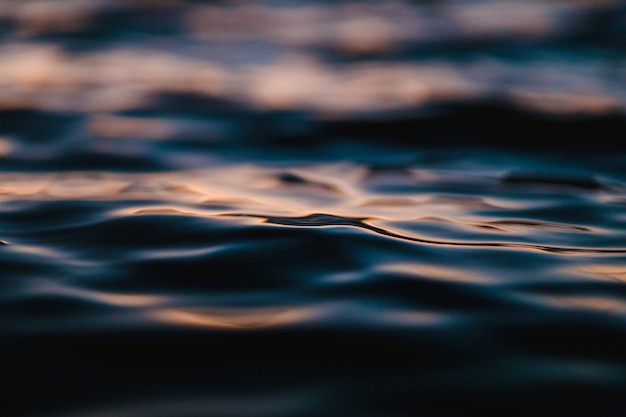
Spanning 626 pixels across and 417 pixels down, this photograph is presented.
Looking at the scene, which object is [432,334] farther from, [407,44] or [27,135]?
[407,44]

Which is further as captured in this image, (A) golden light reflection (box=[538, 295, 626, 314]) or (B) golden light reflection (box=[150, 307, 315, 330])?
(A) golden light reflection (box=[538, 295, 626, 314])

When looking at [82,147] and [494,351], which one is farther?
[82,147]

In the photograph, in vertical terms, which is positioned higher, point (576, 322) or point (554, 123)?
point (554, 123)

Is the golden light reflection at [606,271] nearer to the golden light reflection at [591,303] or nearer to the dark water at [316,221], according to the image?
the dark water at [316,221]

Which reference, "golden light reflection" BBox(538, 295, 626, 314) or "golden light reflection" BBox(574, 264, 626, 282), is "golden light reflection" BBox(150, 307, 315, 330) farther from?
"golden light reflection" BBox(574, 264, 626, 282)

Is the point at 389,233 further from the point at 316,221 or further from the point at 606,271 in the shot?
the point at 606,271

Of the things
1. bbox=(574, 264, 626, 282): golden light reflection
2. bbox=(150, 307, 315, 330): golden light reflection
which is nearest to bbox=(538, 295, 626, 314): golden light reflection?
bbox=(574, 264, 626, 282): golden light reflection

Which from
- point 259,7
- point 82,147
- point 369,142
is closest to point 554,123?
point 369,142

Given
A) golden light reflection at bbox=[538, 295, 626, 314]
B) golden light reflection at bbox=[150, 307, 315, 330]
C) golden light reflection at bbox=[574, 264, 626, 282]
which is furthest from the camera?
golden light reflection at bbox=[574, 264, 626, 282]
